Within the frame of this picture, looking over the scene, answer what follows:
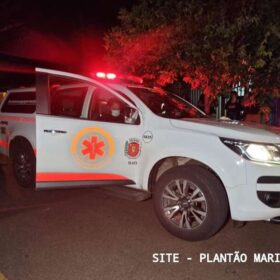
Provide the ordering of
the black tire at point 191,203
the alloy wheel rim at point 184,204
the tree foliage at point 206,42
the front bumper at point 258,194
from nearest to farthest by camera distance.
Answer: the front bumper at point 258,194, the black tire at point 191,203, the alloy wheel rim at point 184,204, the tree foliage at point 206,42

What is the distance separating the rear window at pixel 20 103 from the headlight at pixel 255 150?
3162 millimetres

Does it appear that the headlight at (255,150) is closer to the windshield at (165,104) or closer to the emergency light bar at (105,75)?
the windshield at (165,104)

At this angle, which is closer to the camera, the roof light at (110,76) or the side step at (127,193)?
the side step at (127,193)

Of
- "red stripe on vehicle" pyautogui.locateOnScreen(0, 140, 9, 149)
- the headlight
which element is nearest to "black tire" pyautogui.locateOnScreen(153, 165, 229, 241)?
the headlight

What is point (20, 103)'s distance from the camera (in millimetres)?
6355

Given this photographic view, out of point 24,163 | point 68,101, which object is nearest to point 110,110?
point 68,101

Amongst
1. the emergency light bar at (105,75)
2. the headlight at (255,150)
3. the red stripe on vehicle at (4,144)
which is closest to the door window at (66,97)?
the emergency light bar at (105,75)

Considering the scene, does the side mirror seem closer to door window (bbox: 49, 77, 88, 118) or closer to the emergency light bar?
the emergency light bar

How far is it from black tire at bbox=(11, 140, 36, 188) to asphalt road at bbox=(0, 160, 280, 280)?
41 cm

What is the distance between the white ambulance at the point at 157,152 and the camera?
4.01 meters

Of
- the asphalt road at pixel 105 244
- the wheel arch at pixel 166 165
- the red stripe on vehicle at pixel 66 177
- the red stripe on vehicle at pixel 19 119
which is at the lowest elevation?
the asphalt road at pixel 105 244

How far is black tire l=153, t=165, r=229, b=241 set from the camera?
4.11 meters

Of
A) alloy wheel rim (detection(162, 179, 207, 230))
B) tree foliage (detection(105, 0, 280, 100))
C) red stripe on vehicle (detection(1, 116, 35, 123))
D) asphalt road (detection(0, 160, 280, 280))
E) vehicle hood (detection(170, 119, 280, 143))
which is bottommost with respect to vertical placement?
asphalt road (detection(0, 160, 280, 280))

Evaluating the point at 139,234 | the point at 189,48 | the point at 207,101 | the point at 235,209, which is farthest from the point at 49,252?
the point at 207,101
